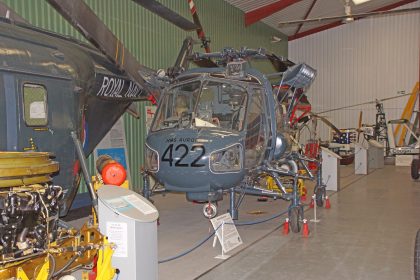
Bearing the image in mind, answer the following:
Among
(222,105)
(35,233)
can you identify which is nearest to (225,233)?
(222,105)

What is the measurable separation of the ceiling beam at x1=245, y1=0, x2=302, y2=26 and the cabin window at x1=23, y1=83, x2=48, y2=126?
1229cm

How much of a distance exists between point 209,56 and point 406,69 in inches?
579

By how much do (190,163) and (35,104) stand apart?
1893 millimetres

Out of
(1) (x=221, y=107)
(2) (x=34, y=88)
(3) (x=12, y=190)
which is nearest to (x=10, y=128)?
(2) (x=34, y=88)

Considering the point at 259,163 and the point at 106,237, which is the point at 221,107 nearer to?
the point at 259,163

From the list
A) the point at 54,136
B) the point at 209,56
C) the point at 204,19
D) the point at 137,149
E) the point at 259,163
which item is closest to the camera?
the point at 54,136

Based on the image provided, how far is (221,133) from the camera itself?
5.54 metres

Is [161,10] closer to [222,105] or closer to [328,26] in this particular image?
[222,105]

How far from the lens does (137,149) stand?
9953 millimetres

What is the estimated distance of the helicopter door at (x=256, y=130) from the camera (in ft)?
19.4

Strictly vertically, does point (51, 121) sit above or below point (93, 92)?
below

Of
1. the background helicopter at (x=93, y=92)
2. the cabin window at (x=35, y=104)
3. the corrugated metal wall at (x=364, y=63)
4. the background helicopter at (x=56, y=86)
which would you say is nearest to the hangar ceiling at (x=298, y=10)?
the corrugated metal wall at (x=364, y=63)

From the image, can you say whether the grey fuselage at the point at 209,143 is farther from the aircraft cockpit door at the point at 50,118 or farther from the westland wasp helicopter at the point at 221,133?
the aircraft cockpit door at the point at 50,118

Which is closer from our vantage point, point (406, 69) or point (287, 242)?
point (287, 242)
